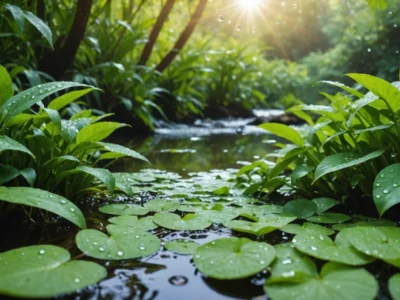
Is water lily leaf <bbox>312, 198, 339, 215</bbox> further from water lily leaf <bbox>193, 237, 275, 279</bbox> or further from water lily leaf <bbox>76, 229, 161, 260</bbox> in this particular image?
water lily leaf <bbox>76, 229, 161, 260</bbox>

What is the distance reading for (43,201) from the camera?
847 mm

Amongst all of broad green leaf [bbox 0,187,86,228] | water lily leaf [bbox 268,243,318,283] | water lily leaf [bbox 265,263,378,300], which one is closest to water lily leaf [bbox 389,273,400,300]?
water lily leaf [bbox 265,263,378,300]

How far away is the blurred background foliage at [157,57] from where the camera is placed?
241 cm

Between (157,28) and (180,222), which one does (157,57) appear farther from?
(180,222)

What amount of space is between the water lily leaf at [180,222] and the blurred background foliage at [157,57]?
0.95m

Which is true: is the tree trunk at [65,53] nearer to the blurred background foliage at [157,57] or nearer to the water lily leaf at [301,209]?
the blurred background foliage at [157,57]

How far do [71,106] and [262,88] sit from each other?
562 cm

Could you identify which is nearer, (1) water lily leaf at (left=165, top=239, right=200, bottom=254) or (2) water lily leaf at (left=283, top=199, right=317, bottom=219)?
(1) water lily leaf at (left=165, top=239, right=200, bottom=254)

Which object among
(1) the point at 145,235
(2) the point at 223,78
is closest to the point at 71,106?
(1) the point at 145,235

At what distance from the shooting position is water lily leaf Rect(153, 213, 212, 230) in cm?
101

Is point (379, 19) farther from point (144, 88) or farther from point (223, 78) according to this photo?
point (144, 88)

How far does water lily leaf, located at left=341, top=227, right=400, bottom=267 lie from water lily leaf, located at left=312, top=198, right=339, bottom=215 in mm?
251

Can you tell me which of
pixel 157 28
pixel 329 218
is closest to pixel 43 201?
pixel 329 218

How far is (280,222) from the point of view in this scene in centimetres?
Result: 102
